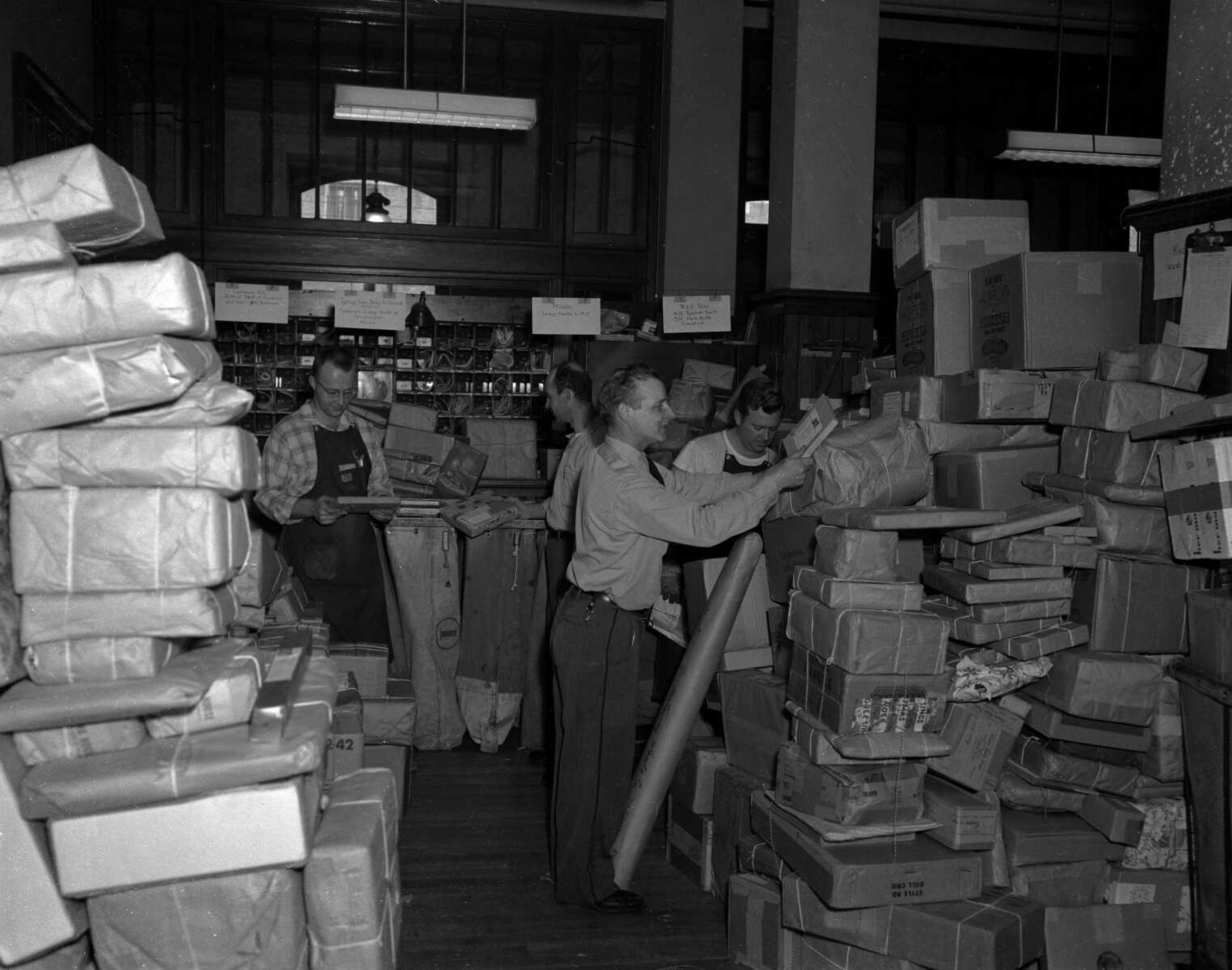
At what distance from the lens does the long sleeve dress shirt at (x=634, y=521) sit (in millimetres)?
3434

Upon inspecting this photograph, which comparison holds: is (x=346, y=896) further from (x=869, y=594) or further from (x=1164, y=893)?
(x=1164, y=893)

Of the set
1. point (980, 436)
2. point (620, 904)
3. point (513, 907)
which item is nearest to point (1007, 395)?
point (980, 436)

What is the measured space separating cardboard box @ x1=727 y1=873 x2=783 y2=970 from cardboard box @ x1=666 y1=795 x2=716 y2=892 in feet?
1.50

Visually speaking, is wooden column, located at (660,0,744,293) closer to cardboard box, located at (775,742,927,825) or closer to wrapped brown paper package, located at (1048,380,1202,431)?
wrapped brown paper package, located at (1048,380,1202,431)

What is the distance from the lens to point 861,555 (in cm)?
315

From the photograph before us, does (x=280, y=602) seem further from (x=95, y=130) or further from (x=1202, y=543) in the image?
(x=95, y=130)

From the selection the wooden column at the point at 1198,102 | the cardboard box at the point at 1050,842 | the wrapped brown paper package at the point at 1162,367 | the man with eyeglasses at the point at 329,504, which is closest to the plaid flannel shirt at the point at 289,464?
the man with eyeglasses at the point at 329,504

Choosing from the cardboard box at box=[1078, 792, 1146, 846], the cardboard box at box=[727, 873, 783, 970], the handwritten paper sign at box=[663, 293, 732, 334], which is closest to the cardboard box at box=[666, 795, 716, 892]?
the cardboard box at box=[727, 873, 783, 970]

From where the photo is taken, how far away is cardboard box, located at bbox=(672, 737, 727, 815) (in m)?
3.89

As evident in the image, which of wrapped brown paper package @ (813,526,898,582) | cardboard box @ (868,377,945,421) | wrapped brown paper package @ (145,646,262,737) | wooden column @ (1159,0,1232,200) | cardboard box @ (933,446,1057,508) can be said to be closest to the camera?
wrapped brown paper package @ (145,646,262,737)

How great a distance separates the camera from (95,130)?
639cm

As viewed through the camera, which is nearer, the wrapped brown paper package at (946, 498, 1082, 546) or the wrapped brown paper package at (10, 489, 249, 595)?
the wrapped brown paper package at (10, 489, 249, 595)

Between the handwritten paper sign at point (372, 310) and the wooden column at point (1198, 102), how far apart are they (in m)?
3.78

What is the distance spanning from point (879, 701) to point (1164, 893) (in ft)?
3.60
